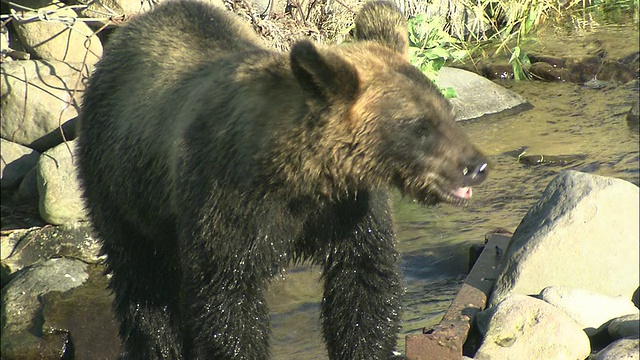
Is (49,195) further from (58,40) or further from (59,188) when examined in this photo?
(58,40)

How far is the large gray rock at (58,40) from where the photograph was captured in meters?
10.1

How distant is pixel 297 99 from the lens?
14.5 feet

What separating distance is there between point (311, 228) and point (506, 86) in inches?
313

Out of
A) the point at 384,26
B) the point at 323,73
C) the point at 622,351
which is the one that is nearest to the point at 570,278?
the point at 622,351

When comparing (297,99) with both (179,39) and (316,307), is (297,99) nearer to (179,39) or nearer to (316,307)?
(179,39)

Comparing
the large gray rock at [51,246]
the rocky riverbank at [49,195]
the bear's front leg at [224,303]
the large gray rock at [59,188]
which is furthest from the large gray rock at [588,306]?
the large gray rock at [59,188]

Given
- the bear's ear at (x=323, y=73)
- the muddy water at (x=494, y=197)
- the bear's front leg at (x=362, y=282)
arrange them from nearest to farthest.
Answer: the bear's ear at (x=323, y=73) → the bear's front leg at (x=362, y=282) → the muddy water at (x=494, y=197)

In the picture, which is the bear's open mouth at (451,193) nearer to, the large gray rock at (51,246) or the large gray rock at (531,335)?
the large gray rock at (531,335)

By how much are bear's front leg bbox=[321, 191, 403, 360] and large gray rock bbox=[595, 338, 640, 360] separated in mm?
1142

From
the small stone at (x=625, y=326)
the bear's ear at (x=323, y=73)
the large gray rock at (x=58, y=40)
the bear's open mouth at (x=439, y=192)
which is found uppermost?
the bear's ear at (x=323, y=73)

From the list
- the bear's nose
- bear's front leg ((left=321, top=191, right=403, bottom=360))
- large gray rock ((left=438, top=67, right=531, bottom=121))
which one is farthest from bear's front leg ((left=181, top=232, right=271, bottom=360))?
large gray rock ((left=438, top=67, right=531, bottom=121))

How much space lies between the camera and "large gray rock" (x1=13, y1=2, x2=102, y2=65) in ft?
33.0

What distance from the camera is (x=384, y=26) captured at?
4844 mm

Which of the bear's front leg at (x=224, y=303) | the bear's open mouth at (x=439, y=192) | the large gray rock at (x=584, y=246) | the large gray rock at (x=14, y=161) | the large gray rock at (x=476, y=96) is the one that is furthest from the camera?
the large gray rock at (x=476, y=96)
